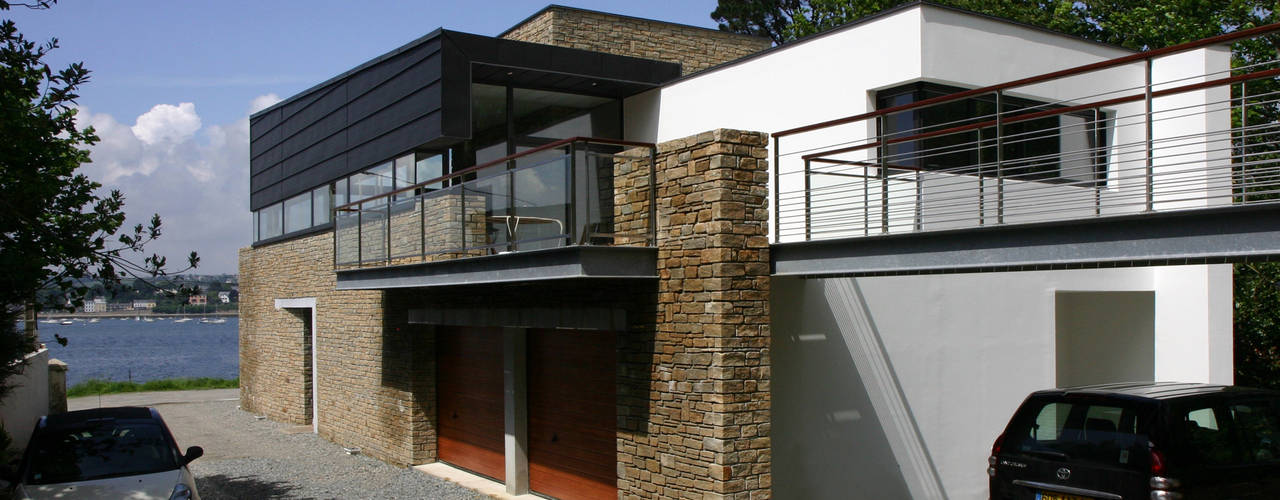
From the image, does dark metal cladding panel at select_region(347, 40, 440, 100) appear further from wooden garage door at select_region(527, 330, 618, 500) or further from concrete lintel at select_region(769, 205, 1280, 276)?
concrete lintel at select_region(769, 205, 1280, 276)

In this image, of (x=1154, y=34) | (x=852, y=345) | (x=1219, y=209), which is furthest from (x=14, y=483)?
(x=1154, y=34)

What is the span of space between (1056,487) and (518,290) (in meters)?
6.58

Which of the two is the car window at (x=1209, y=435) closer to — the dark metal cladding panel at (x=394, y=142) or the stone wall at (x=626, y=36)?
the dark metal cladding panel at (x=394, y=142)

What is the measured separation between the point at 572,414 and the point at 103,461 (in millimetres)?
4969

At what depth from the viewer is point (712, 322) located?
8.51m

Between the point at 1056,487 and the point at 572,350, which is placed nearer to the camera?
the point at 1056,487

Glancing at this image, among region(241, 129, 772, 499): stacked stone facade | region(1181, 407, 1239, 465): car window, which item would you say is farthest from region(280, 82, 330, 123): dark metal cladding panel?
region(1181, 407, 1239, 465): car window

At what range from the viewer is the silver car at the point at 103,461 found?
9273mm

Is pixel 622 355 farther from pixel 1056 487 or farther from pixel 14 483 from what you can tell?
pixel 14 483

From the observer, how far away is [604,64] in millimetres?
15078

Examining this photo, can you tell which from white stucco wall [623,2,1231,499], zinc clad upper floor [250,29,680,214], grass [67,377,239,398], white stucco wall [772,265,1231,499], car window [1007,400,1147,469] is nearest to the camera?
car window [1007,400,1147,469]

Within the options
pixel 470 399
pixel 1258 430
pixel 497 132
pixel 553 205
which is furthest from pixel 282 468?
pixel 1258 430

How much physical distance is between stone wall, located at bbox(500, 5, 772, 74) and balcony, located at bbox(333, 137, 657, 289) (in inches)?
223

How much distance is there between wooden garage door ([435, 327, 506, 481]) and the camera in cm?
1343
